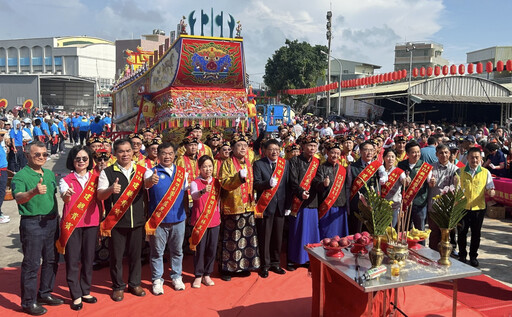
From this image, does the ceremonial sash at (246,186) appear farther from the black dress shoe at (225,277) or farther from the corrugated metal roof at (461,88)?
the corrugated metal roof at (461,88)

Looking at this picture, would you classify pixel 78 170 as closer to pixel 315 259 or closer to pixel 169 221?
pixel 169 221

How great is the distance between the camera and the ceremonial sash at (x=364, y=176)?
15.9 ft

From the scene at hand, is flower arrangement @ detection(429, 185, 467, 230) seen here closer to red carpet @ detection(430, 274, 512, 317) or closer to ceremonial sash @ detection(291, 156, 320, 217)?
red carpet @ detection(430, 274, 512, 317)

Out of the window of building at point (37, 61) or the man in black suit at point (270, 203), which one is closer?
the man in black suit at point (270, 203)

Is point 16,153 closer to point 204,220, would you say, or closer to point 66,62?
point 204,220

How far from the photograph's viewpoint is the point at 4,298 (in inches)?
158

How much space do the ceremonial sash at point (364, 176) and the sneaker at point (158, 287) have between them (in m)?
2.49

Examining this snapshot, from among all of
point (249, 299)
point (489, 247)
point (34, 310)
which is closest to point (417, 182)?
point (489, 247)

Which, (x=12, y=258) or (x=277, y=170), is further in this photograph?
(x=12, y=258)

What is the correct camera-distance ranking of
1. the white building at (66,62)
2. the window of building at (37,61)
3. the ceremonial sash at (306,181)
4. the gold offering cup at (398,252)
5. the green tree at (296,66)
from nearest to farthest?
the gold offering cup at (398,252), the ceremonial sash at (306,181), the green tree at (296,66), the white building at (66,62), the window of building at (37,61)

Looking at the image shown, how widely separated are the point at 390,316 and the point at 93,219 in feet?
9.29

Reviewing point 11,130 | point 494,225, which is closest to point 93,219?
point 494,225

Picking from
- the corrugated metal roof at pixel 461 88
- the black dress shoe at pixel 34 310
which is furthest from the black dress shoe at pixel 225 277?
the corrugated metal roof at pixel 461 88

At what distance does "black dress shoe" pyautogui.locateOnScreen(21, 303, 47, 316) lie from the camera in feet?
12.0
